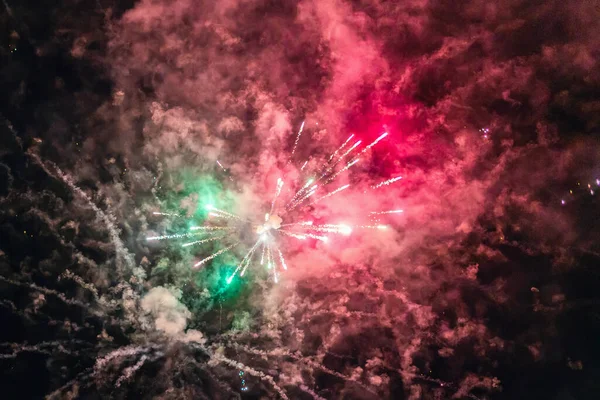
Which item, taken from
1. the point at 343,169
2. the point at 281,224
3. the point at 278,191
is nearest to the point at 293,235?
the point at 281,224

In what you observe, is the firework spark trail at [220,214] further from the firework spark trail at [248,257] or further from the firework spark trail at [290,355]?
the firework spark trail at [290,355]

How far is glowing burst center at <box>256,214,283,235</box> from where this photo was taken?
6.84m

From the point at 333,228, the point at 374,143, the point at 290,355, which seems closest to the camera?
the point at 374,143

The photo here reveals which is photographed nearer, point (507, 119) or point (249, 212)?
point (507, 119)

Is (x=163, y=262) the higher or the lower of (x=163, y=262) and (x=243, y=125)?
the lower

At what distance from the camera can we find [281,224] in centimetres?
694

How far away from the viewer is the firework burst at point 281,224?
266 inches

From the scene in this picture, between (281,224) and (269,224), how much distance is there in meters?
0.23

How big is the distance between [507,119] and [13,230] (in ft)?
29.1

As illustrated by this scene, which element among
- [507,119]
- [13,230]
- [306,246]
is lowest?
[306,246]

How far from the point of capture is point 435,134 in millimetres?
6605

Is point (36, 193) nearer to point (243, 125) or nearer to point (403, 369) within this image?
point (243, 125)

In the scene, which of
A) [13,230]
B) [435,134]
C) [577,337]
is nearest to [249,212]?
[435,134]

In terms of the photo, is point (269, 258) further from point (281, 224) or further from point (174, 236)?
point (174, 236)
